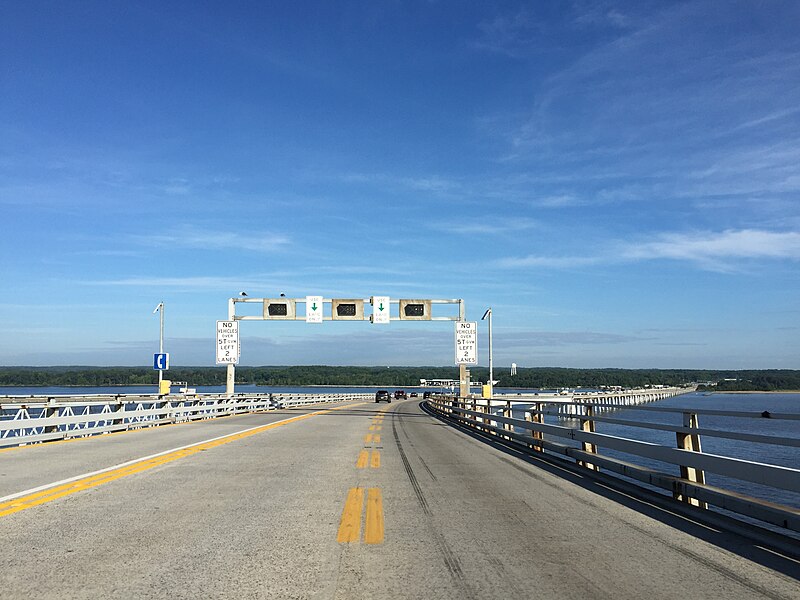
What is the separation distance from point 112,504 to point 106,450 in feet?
27.1

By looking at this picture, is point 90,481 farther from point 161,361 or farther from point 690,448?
point 161,361

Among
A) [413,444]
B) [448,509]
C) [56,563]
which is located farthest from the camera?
[413,444]

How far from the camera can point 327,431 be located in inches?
951

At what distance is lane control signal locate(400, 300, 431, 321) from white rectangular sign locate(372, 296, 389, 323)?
98cm

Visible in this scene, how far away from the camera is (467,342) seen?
40906 millimetres

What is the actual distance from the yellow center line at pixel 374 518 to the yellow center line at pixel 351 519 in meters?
0.10

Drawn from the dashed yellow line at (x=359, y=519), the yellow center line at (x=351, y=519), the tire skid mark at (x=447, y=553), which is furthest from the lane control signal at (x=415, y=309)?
the yellow center line at (x=351, y=519)

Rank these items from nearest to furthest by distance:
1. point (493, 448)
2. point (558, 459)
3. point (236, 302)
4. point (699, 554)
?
point (699, 554) → point (558, 459) → point (493, 448) → point (236, 302)

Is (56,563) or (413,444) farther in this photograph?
(413,444)

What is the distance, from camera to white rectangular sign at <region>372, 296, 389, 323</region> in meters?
43.8

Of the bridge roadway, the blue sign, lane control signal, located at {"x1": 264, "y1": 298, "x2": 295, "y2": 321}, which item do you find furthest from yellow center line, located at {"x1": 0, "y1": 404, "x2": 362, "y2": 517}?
lane control signal, located at {"x1": 264, "y1": 298, "x2": 295, "y2": 321}

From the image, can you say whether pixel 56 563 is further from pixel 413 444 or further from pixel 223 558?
pixel 413 444

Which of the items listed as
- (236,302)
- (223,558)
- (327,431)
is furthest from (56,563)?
(236,302)

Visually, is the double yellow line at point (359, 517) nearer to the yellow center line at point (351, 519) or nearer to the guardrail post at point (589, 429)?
the yellow center line at point (351, 519)
